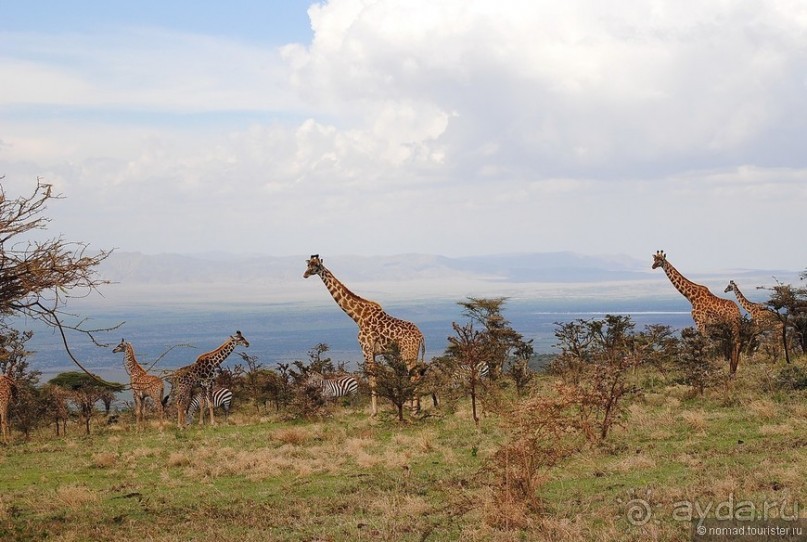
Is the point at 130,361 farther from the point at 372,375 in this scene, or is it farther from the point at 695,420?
the point at 695,420

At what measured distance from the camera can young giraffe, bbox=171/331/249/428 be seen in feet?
79.7

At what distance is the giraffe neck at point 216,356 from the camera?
25.3 m

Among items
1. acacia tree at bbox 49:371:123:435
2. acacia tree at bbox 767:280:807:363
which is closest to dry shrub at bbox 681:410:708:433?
acacia tree at bbox 767:280:807:363

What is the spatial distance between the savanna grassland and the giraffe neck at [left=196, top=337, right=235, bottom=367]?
3608 mm

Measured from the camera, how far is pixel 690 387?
23547 millimetres

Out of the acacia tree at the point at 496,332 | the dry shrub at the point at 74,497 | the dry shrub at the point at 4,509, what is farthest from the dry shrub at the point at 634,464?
the acacia tree at the point at 496,332

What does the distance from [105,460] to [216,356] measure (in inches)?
328

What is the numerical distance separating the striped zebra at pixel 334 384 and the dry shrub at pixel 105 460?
797cm

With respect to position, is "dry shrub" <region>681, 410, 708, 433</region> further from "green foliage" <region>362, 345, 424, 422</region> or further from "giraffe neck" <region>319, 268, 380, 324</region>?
"giraffe neck" <region>319, 268, 380, 324</region>

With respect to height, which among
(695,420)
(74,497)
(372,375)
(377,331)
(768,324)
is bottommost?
(74,497)

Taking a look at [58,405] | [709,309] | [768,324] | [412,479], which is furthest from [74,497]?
[768,324]

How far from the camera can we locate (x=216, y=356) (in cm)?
2573

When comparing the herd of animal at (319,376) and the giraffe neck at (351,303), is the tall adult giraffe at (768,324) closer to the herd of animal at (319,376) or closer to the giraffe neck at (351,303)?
the herd of animal at (319,376)

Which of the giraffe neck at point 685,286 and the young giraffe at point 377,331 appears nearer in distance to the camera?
the young giraffe at point 377,331
